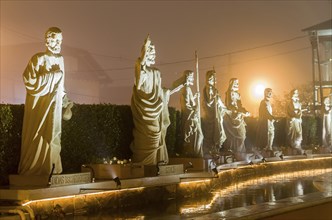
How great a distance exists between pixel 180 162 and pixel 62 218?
734 centimetres

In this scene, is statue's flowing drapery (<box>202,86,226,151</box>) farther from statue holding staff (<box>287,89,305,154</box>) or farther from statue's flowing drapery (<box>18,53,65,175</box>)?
Result: statue's flowing drapery (<box>18,53,65,175</box>)

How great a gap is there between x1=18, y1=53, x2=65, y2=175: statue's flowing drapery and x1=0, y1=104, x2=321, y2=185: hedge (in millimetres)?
968

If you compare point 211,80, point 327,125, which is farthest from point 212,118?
point 327,125

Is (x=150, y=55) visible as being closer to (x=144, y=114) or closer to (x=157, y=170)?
(x=144, y=114)

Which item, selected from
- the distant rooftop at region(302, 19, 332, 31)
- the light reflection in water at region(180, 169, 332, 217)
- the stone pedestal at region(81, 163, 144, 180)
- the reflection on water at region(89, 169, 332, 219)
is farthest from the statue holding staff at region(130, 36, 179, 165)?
the distant rooftop at region(302, 19, 332, 31)

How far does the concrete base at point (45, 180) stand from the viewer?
39.8ft

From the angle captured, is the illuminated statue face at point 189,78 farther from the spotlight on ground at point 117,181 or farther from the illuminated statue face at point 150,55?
the spotlight on ground at point 117,181

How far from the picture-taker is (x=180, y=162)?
60.7 ft

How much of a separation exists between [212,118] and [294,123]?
8.74 meters

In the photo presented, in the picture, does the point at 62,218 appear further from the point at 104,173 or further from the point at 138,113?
the point at 138,113

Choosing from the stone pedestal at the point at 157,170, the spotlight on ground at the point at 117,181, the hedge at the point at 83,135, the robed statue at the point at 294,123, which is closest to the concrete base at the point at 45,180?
the spotlight on ground at the point at 117,181

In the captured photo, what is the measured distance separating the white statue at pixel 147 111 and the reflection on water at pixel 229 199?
5.38ft

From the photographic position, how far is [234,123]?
23.6 meters

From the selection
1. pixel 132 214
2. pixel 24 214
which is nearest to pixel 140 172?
pixel 132 214
